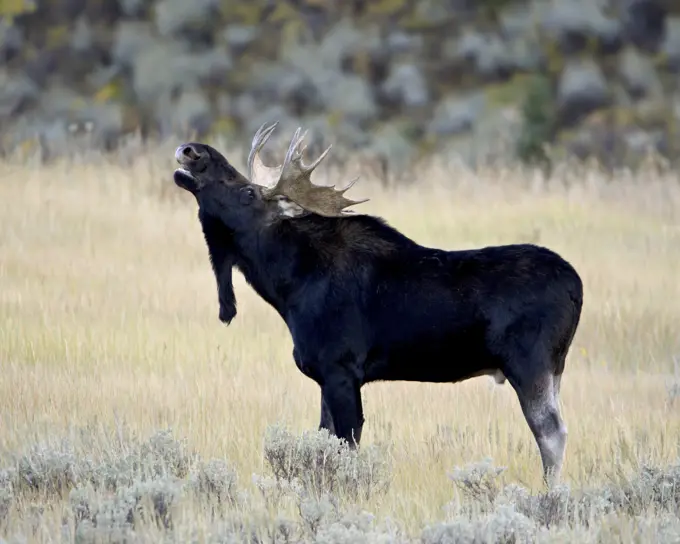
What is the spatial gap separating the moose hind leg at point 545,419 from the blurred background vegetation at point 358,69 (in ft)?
71.6

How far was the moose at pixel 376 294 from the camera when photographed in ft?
23.6

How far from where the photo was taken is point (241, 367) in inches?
386

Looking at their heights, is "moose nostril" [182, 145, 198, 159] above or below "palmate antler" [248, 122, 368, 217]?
above

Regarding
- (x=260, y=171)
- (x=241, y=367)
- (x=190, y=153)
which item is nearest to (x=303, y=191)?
(x=260, y=171)

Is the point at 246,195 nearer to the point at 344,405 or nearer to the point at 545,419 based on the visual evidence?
the point at 344,405

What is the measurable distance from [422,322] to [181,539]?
2.16m

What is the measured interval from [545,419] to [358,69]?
91.2ft

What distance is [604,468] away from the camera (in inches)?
292

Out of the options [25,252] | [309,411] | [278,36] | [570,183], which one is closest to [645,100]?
[278,36]

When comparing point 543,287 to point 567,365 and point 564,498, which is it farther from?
point 567,365

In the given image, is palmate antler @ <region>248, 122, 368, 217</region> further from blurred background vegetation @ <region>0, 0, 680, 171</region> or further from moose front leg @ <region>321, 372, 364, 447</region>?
blurred background vegetation @ <region>0, 0, 680, 171</region>

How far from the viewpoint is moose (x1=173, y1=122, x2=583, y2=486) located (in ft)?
23.6

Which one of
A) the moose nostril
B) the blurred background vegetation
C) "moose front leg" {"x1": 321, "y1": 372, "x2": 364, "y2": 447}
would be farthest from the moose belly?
the blurred background vegetation

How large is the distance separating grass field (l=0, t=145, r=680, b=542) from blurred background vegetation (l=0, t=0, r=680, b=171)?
13.6 meters
